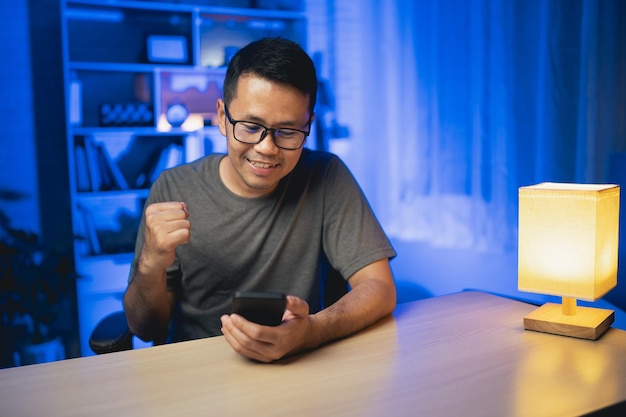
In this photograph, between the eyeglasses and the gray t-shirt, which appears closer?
the eyeglasses

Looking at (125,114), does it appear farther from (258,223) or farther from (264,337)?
(264,337)

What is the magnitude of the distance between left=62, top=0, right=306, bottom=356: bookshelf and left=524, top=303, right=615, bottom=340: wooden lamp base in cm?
247

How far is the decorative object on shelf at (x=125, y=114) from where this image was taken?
3.24m

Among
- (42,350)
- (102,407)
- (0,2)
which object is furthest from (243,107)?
(0,2)

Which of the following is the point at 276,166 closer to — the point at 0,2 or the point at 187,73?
the point at 187,73

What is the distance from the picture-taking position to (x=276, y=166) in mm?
1469

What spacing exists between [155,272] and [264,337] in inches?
17.4

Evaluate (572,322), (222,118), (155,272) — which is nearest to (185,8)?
(222,118)

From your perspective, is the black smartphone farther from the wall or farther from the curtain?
the wall

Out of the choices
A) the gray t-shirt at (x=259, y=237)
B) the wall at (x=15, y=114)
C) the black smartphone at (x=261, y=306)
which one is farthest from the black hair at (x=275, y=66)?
the wall at (x=15, y=114)

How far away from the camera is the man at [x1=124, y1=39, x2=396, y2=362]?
1398mm

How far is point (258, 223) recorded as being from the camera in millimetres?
1592

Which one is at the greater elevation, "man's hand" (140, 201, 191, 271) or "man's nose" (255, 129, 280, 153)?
"man's nose" (255, 129, 280, 153)

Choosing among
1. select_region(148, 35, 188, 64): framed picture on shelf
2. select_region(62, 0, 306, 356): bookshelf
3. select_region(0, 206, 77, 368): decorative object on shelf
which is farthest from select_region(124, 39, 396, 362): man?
select_region(148, 35, 188, 64): framed picture on shelf
